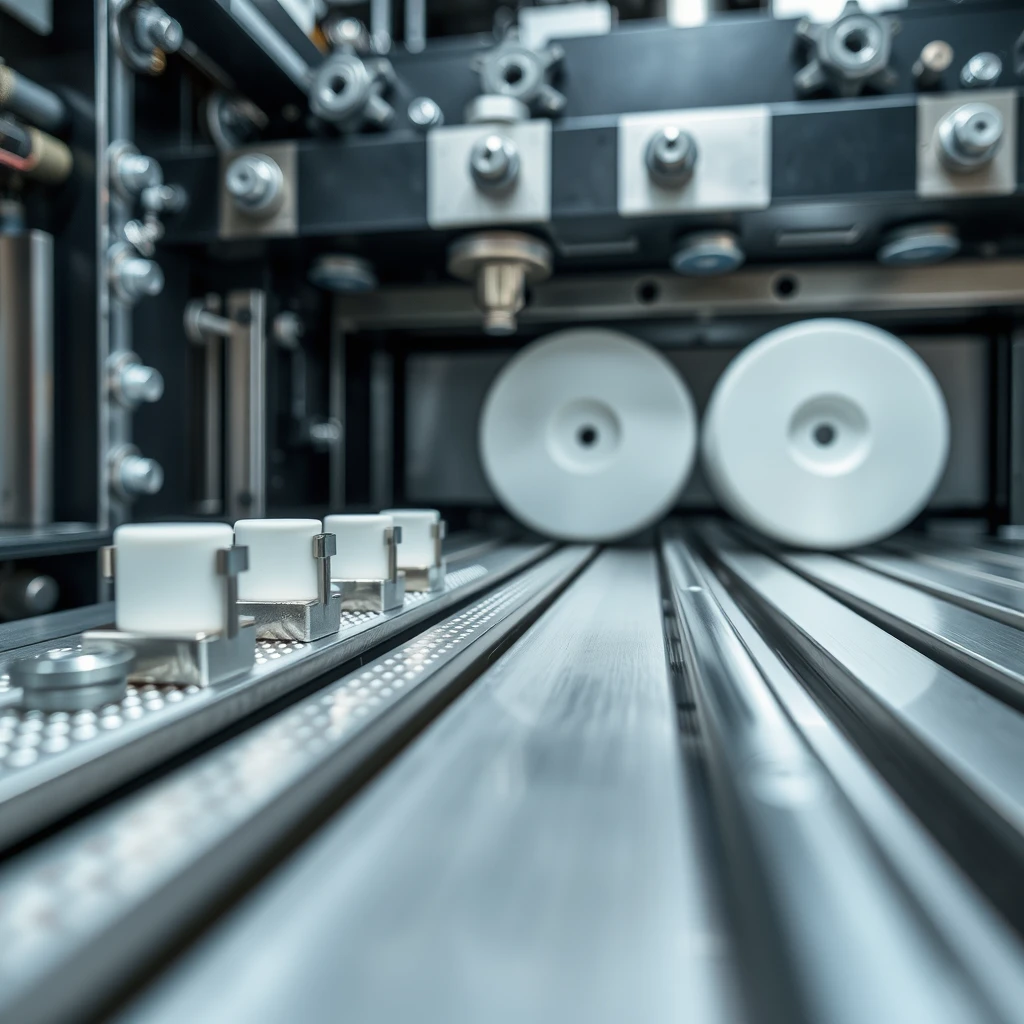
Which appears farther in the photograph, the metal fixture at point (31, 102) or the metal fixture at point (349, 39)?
the metal fixture at point (349, 39)

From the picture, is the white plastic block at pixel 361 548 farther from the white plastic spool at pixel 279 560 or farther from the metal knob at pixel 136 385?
the metal knob at pixel 136 385

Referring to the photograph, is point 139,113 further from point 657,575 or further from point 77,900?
point 77,900

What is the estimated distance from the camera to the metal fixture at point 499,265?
1.14m

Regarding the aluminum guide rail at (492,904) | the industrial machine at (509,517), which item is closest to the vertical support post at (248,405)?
the industrial machine at (509,517)

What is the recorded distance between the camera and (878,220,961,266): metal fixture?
1083 mm

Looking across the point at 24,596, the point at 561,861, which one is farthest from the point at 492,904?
the point at 24,596

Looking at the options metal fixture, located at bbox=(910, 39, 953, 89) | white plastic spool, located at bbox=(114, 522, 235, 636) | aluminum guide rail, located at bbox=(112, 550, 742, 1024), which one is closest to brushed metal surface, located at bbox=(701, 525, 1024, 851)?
aluminum guide rail, located at bbox=(112, 550, 742, 1024)

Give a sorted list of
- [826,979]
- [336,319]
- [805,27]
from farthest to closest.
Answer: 1. [336,319]
2. [805,27]
3. [826,979]

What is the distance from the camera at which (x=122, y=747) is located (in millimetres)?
316

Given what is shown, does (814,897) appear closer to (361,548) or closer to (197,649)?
(197,649)

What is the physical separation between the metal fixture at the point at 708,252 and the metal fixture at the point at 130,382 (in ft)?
2.52

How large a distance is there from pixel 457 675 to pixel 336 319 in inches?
46.1

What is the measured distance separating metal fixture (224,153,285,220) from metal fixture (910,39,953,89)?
2.90ft

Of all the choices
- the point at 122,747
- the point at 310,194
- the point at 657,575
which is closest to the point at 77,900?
the point at 122,747
